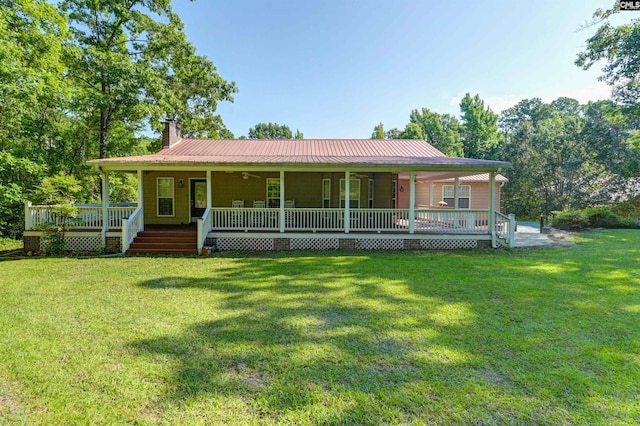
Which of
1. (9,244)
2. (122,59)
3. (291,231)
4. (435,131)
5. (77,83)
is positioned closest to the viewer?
(291,231)

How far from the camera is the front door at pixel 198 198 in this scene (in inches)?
535

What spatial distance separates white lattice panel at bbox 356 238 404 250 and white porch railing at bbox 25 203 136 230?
815 centimetres

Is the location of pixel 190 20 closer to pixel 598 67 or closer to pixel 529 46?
pixel 529 46

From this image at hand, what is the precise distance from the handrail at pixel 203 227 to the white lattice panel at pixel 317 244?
2.97 meters

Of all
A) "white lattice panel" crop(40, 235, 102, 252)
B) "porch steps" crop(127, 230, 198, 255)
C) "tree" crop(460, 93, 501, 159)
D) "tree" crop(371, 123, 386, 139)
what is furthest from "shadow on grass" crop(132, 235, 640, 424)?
"tree" crop(371, 123, 386, 139)

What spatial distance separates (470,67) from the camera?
1661 cm

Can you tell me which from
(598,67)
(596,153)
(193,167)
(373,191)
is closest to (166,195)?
(193,167)

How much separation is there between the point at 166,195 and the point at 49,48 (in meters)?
7.43

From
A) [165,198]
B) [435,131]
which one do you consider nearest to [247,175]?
[165,198]

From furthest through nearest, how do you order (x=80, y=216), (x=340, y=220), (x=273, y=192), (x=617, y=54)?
(x=617, y=54) → (x=273, y=192) → (x=340, y=220) → (x=80, y=216)

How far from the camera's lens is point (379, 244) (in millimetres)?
10844

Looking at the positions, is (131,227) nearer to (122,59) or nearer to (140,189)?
(140,189)

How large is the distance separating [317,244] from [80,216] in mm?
8230

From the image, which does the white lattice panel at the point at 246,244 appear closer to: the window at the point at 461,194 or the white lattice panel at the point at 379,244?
the white lattice panel at the point at 379,244
